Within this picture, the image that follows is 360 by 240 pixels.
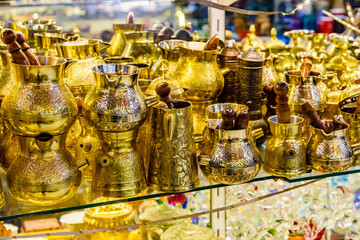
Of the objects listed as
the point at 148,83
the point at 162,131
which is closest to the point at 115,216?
the point at 148,83

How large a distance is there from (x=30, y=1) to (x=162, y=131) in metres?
1.36

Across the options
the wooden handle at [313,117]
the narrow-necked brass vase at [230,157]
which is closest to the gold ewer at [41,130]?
the narrow-necked brass vase at [230,157]

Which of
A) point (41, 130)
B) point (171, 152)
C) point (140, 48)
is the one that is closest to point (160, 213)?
point (140, 48)

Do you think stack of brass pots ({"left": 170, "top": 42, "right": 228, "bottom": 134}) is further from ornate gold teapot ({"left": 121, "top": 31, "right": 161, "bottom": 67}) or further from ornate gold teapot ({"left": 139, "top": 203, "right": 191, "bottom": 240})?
ornate gold teapot ({"left": 139, "top": 203, "right": 191, "bottom": 240})

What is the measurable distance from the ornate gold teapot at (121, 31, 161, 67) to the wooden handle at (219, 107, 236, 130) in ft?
1.75

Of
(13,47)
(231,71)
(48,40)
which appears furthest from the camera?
(48,40)

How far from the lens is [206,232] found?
1.55m

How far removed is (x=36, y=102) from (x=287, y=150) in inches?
21.8

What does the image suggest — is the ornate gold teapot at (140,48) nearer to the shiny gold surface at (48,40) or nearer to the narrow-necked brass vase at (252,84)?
the shiny gold surface at (48,40)

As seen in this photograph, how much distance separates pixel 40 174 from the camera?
967 millimetres

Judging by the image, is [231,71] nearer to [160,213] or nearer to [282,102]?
[282,102]

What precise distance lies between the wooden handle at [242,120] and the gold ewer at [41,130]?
0.34m

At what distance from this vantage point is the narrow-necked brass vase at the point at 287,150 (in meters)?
1.12

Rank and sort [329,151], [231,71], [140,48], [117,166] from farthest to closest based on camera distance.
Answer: [140,48] < [231,71] < [329,151] < [117,166]
